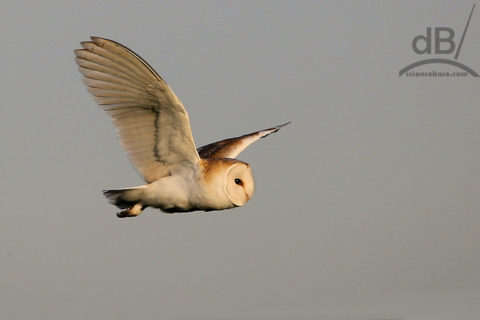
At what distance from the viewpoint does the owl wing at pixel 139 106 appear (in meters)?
8.46

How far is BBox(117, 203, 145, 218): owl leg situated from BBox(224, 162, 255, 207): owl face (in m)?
0.99

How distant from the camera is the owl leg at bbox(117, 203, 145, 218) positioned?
9312 mm

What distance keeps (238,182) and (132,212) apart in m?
1.18

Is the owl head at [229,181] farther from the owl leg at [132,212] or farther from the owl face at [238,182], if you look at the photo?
the owl leg at [132,212]

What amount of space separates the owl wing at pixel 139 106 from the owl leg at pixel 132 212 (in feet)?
0.99

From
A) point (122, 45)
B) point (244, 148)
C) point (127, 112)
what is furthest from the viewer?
point (244, 148)

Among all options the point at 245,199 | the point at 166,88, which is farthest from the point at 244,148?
the point at 166,88

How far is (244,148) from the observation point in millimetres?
10445

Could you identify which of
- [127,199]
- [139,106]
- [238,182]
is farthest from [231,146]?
[139,106]

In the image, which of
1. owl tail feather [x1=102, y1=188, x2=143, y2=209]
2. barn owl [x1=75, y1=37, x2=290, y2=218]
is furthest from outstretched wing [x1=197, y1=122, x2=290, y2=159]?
owl tail feather [x1=102, y1=188, x2=143, y2=209]

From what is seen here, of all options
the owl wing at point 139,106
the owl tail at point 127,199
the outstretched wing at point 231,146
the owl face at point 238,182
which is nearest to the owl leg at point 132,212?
the owl tail at point 127,199

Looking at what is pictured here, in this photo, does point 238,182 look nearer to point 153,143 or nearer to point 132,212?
point 153,143

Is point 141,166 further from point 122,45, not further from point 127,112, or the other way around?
point 122,45

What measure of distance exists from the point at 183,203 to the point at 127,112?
112cm
